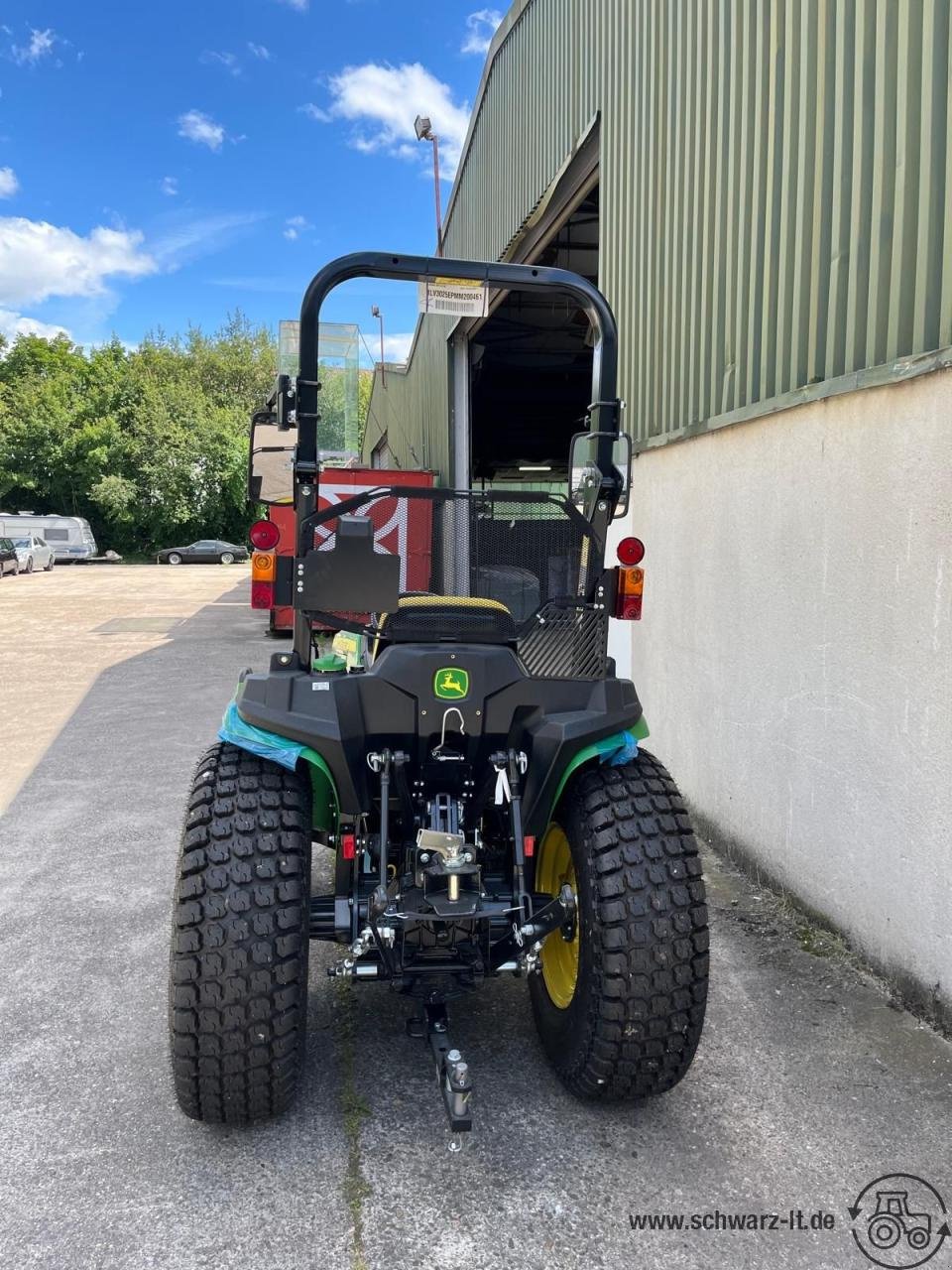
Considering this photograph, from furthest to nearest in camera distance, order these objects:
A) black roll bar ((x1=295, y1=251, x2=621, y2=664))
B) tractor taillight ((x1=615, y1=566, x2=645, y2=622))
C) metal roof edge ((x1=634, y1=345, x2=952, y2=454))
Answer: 1. metal roof edge ((x1=634, y1=345, x2=952, y2=454))
2. tractor taillight ((x1=615, y1=566, x2=645, y2=622))
3. black roll bar ((x1=295, y1=251, x2=621, y2=664))

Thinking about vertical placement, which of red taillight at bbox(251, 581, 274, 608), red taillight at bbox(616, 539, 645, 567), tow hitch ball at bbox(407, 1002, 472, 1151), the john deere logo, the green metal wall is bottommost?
tow hitch ball at bbox(407, 1002, 472, 1151)

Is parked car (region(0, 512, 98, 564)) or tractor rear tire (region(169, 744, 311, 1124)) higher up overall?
parked car (region(0, 512, 98, 564))

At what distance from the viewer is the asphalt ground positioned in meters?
2.24

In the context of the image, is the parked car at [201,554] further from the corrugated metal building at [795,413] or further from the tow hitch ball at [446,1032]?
the tow hitch ball at [446,1032]

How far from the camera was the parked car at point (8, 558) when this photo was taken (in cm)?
2948

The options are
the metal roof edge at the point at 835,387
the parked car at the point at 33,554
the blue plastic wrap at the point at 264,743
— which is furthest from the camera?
the parked car at the point at 33,554

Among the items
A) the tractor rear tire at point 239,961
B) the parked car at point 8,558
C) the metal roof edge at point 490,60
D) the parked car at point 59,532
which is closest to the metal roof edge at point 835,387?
the tractor rear tire at point 239,961

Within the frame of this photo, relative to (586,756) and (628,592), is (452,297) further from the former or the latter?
(586,756)

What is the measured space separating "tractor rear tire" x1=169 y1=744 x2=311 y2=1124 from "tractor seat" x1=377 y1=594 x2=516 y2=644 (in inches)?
26.4

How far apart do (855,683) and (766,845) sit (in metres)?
1.14

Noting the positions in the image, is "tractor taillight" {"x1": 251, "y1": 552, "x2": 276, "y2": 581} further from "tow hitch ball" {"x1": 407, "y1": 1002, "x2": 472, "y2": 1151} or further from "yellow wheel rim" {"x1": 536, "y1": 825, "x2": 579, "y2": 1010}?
"tow hitch ball" {"x1": 407, "y1": 1002, "x2": 472, "y2": 1151}

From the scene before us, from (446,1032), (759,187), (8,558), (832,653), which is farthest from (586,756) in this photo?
(8,558)

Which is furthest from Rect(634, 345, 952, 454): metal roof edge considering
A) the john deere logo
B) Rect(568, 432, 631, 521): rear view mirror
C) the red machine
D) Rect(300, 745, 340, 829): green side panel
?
Rect(300, 745, 340, 829): green side panel

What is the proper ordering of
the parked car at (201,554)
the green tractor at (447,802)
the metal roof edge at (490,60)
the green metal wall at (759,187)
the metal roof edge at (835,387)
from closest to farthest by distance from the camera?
1. the green tractor at (447,802)
2. the metal roof edge at (835,387)
3. the green metal wall at (759,187)
4. the metal roof edge at (490,60)
5. the parked car at (201,554)
